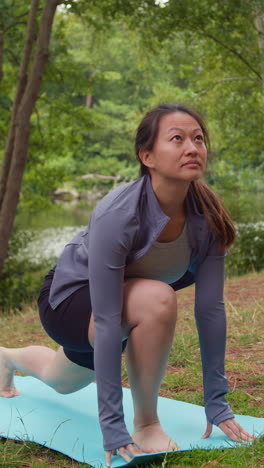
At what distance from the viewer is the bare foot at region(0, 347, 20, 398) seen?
321 cm

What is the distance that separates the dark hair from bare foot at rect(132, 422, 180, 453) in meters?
0.73

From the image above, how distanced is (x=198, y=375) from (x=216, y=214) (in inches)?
50.6

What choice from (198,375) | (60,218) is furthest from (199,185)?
(60,218)

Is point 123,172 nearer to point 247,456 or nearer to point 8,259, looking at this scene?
point 8,259

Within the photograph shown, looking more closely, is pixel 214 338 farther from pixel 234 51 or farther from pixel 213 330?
pixel 234 51

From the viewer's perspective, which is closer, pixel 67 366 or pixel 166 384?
pixel 67 366

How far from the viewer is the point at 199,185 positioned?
8.42 feet

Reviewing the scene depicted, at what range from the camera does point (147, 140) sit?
95.7 inches

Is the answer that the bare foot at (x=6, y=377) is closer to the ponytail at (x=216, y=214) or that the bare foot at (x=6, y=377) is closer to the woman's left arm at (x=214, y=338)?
the woman's left arm at (x=214, y=338)

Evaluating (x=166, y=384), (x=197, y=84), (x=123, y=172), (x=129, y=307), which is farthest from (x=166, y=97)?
(x=123, y=172)

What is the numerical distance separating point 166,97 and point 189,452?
11225 mm

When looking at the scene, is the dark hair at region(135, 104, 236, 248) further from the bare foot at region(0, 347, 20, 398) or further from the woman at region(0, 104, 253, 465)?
the bare foot at region(0, 347, 20, 398)

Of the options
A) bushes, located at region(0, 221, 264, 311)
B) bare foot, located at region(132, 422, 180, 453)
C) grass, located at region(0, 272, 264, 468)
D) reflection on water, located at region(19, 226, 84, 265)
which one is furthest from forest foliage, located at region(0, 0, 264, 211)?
bare foot, located at region(132, 422, 180, 453)

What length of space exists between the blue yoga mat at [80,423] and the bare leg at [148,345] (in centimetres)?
12
